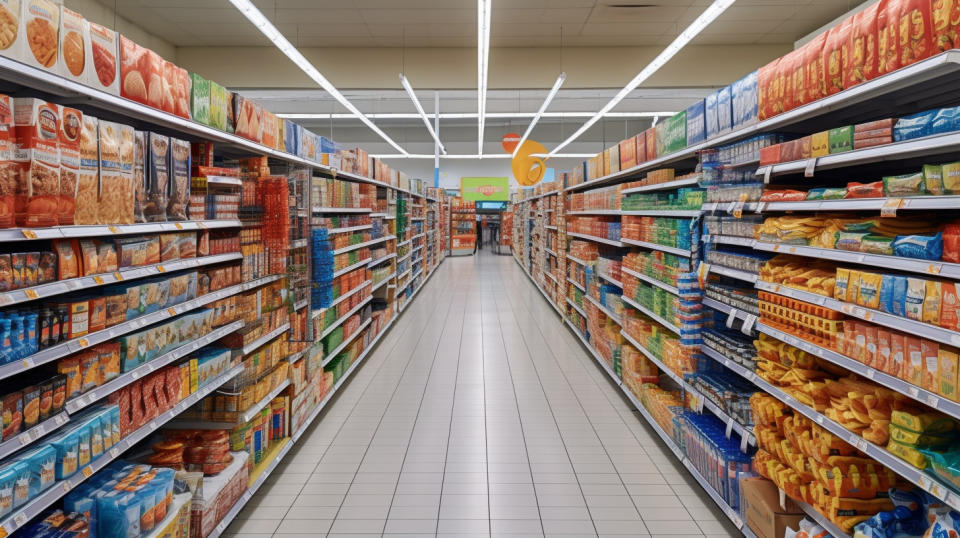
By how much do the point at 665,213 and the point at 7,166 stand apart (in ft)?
12.8

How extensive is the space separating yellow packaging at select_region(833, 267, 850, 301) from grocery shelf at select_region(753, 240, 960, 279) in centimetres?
6

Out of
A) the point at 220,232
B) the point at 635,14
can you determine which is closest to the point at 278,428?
the point at 220,232

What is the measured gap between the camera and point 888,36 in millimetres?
2098

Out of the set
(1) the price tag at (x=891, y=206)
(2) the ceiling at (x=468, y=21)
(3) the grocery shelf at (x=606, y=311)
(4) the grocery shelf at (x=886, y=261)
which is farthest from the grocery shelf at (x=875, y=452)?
(2) the ceiling at (x=468, y=21)

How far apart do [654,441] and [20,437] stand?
399 cm

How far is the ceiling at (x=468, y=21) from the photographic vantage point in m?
8.77

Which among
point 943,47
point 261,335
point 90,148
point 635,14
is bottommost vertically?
point 261,335

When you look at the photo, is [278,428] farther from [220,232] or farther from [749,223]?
[749,223]

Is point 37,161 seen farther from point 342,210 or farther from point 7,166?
point 342,210

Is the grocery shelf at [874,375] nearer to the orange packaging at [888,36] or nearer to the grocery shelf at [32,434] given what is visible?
the orange packaging at [888,36]

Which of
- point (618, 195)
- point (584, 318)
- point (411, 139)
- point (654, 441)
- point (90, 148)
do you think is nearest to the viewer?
point (90, 148)

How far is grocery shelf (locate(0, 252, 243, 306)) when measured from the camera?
68.5 inches

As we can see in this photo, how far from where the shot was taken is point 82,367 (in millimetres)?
2150

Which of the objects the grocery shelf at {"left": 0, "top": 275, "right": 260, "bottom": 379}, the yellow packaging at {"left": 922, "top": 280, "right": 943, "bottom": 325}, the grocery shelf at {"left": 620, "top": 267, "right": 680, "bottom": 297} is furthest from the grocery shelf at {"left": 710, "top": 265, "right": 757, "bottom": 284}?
the grocery shelf at {"left": 0, "top": 275, "right": 260, "bottom": 379}
